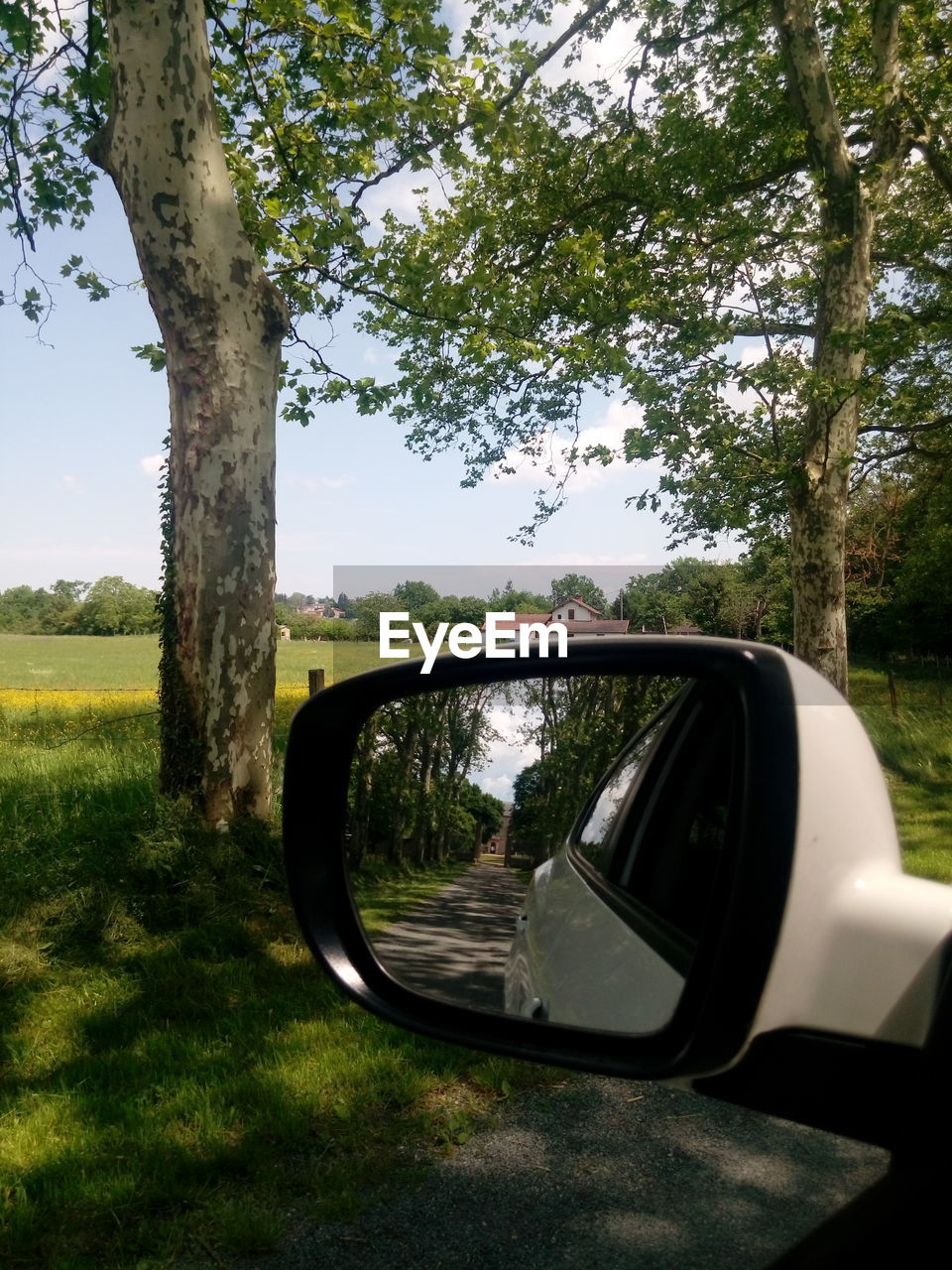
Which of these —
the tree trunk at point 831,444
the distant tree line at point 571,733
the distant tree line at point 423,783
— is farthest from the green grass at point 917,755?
the tree trunk at point 831,444

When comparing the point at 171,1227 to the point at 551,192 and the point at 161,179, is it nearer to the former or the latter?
the point at 161,179

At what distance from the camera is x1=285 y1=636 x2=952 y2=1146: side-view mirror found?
90 centimetres

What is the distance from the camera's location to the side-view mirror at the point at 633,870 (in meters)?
0.90

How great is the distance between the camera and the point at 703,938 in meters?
1.01

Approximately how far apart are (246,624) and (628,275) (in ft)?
31.8

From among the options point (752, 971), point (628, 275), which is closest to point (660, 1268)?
point (752, 971)

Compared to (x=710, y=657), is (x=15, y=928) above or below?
below

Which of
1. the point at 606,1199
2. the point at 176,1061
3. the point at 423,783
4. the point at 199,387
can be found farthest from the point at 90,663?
the point at 423,783

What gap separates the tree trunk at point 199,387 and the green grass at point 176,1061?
596mm

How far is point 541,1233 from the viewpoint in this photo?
9.07 feet

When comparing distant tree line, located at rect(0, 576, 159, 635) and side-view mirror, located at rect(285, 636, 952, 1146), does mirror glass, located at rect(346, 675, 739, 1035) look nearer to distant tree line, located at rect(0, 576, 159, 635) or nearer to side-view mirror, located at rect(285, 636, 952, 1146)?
side-view mirror, located at rect(285, 636, 952, 1146)

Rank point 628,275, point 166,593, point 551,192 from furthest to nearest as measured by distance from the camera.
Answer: point 551,192
point 628,275
point 166,593

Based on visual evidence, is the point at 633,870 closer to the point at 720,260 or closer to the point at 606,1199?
the point at 606,1199

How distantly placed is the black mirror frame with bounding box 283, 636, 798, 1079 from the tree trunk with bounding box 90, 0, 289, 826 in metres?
4.61
